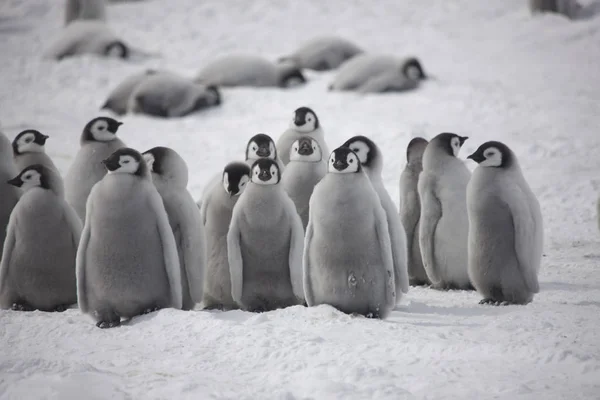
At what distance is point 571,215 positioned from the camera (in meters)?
7.55

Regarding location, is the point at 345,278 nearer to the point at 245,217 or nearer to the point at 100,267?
the point at 245,217

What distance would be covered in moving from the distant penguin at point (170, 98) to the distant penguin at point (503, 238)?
6764 mm

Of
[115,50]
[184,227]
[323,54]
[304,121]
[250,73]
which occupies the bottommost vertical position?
[184,227]

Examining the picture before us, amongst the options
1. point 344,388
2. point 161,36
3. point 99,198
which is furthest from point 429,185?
point 161,36

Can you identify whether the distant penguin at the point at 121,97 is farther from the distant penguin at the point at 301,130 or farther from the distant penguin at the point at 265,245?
the distant penguin at the point at 265,245

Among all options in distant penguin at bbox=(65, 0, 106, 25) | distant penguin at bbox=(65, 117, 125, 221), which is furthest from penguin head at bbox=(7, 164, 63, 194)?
distant penguin at bbox=(65, 0, 106, 25)

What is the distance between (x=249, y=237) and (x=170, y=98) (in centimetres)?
685

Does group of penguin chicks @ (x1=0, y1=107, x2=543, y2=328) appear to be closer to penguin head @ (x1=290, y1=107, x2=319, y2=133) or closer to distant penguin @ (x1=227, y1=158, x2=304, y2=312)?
distant penguin @ (x1=227, y1=158, x2=304, y2=312)

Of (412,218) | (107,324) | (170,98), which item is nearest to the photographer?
(107,324)

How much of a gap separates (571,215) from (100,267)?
14.1 ft

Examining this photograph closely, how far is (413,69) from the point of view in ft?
38.7

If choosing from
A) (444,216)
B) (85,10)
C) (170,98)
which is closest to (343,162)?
(444,216)

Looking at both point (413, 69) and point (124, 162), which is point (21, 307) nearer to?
point (124, 162)

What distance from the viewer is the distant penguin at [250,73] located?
12562mm
